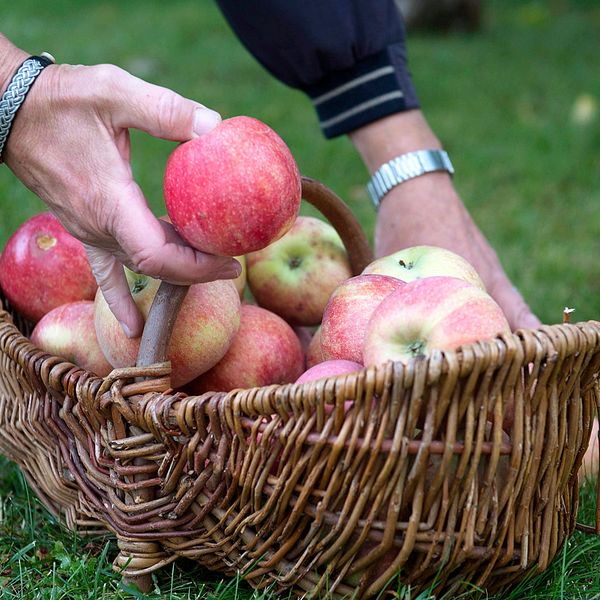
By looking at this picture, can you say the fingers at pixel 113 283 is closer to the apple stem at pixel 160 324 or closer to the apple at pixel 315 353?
the apple stem at pixel 160 324

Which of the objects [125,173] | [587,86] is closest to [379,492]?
[125,173]

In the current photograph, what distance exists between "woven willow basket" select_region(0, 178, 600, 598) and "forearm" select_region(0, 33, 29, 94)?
43 cm

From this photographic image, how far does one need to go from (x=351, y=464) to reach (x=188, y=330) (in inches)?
15.9

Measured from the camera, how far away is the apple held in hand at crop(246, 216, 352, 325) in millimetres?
1759

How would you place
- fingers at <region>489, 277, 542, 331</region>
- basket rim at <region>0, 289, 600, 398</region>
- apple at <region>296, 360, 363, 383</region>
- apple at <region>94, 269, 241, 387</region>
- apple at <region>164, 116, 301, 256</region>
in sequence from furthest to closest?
fingers at <region>489, 277, 542, 331</region>
apple at <region>94, 269, 241, 387</region>
apple at <region>296, 360, 363, 383</region>
apple at <region>164, 116, 301, 256</region>
basket rim at <region>0, 289, 600, 398</region>

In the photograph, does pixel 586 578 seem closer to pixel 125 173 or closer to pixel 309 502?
pixel 309 502

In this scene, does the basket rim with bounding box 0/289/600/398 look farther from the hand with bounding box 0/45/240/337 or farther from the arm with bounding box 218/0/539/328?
the arm with bounding box 218/0/539/328

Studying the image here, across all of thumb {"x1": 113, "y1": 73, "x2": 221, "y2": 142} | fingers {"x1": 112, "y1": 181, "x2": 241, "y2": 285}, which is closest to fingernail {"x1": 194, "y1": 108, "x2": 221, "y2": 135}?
thumb {"x1": 113, "y1": 73, "x2": 221, "y2": 142}

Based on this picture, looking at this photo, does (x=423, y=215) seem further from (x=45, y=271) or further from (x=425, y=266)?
(x=45, y=271)

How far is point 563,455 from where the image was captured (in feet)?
3.91

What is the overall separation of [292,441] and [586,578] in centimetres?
58

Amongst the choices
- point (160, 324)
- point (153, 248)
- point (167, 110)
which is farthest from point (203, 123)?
point (160, 324)

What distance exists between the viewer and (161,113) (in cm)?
118

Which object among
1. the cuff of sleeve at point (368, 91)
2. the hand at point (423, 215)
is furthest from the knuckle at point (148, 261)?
the cuff of sleeve at point (368, 91)
